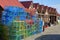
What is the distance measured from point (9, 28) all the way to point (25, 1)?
92.7ft

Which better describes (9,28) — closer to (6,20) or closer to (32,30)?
(6,20)

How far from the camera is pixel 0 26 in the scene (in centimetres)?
1686

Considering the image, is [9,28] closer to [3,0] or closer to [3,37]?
[3,37]

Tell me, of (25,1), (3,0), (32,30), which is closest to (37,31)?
A: (32,30)

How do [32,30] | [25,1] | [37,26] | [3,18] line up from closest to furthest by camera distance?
[3,18] < [32,30] < [37,26] < [25,1]

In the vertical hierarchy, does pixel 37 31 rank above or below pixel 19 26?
below

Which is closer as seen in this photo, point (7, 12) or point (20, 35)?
point (20, 35)

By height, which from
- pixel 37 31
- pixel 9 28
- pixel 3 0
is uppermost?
pixel 3 0

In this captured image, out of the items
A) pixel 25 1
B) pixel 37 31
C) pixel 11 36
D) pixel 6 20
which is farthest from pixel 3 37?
pixel 25 1

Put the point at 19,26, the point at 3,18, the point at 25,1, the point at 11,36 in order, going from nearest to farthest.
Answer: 1. the point at 11,36
2. the point at 19,26
3. the point at 3,18
4. the point at 25,1

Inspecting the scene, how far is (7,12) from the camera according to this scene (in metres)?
19.1

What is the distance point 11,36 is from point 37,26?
1015cm

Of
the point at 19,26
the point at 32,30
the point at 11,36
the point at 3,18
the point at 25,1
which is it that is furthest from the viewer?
the point at 25,1

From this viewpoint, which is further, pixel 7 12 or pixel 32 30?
pixel 32 30
